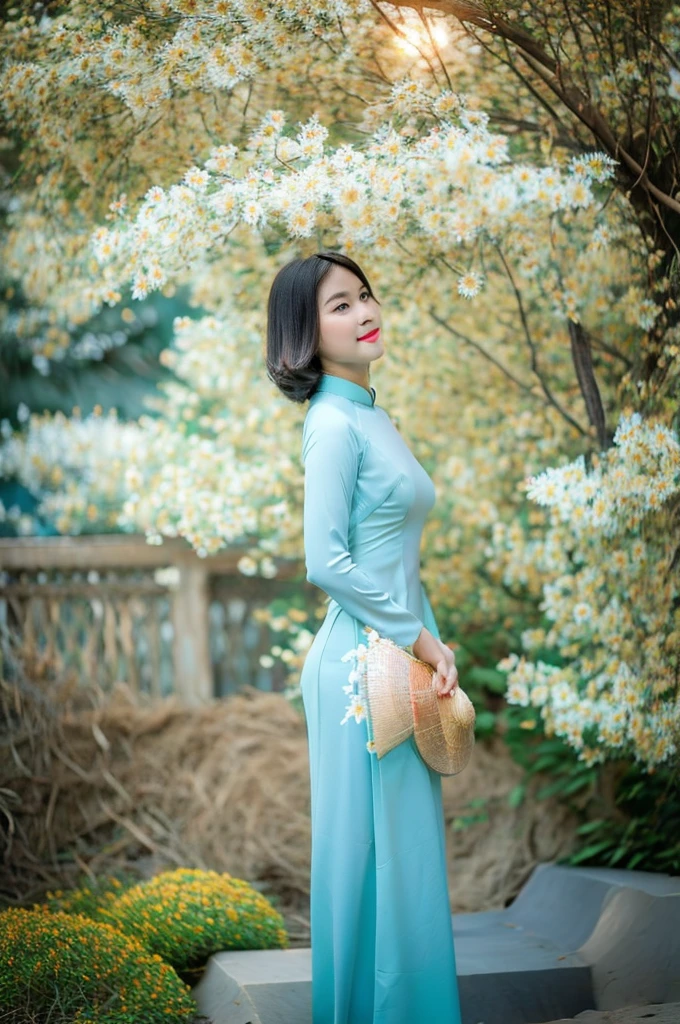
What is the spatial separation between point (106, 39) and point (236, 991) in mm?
2517

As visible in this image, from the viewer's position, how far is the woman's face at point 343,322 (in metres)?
2.70

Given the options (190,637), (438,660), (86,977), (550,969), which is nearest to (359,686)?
(438,660)

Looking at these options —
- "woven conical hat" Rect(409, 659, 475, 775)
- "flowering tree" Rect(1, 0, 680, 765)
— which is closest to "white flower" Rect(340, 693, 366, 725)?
"woven conical hat" Rect(409, 659, 475, 775)

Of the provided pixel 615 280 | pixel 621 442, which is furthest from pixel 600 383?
pixel 621 442

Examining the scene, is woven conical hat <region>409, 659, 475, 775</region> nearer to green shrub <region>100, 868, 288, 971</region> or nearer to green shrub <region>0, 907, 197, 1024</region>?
green shrub <region>0, 907, 197, 1024</region>

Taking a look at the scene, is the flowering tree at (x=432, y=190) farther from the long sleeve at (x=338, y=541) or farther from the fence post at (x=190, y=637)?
the fence post at (x=190, y=637)

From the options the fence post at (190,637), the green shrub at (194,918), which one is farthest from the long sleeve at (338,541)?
the fence post at (190,637)

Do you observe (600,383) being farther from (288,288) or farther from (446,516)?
(288,288)

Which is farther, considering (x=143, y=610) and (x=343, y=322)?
(x=143, y=610)

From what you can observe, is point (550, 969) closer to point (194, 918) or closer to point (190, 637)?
point (194, 918)

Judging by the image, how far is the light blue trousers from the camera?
2.52m

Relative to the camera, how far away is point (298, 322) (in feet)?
8.88

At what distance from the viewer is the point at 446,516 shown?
16.4ft

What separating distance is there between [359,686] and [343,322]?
0.86 meters
